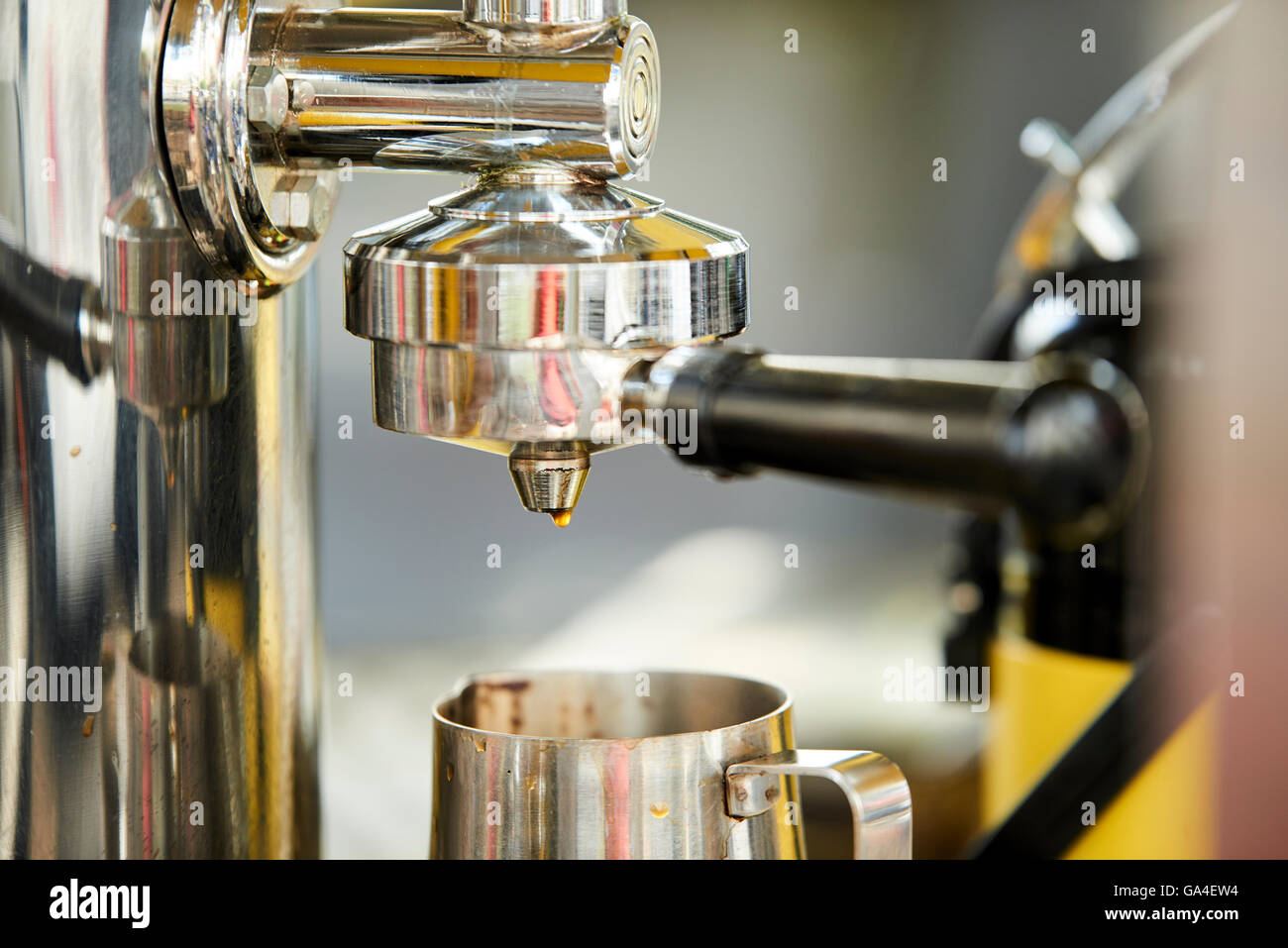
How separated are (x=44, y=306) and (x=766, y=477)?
3.98 ft

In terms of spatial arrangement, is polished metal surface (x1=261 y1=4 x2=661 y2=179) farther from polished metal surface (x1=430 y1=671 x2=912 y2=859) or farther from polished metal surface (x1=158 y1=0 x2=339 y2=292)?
polished metal surface (x1=430 y1=671 x2=912 y2=859)

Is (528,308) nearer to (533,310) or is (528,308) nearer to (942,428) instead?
(533,310)

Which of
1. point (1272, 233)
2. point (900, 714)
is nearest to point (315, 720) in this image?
point (1272, 233)

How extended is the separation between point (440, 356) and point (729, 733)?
5.4 inches

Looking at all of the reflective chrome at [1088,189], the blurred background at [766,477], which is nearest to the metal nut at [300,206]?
the reflective chrome at [1088,189]

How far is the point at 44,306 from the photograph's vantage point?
41cm

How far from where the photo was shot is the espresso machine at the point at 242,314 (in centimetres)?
37

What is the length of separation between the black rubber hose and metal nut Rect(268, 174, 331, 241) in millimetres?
61

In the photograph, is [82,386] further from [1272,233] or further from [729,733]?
[1272,233]

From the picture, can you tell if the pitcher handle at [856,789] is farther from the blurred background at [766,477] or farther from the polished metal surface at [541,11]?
the blurred background at [766,477]

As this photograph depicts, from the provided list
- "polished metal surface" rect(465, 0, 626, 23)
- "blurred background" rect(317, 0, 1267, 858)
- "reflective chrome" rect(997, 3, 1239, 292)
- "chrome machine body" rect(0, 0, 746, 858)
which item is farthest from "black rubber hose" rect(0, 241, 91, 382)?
"blurred background" rect(317, 0, 1267, 858)

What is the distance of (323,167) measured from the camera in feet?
1.40

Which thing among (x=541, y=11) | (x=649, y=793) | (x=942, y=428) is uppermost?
(x=541, y=11)

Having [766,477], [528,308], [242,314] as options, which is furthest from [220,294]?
[766,477]
